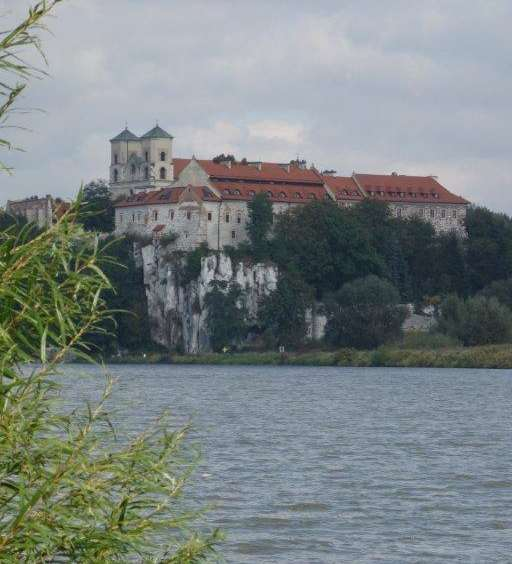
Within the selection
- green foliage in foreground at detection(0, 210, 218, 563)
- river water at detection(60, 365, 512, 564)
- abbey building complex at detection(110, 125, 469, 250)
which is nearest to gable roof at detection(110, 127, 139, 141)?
abbey building complex at detection(110, 125, 469, 250)

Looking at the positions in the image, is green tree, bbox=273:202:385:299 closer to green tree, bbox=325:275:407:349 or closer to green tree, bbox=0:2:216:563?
green tree, bbox=325:275:407:349

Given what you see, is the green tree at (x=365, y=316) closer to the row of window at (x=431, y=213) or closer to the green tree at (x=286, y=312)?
the green tree at (x=286, y=312)

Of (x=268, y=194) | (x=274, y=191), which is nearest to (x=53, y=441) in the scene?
(x=268, y=194)

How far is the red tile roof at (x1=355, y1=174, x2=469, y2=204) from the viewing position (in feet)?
393

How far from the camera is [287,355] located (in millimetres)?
95188

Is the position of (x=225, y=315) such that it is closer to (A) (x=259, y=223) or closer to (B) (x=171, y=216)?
Result: (A) (x=259, y=223)

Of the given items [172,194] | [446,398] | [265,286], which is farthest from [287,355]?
[446,398]

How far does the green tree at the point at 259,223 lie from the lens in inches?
4215

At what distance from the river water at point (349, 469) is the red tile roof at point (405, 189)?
5738cm

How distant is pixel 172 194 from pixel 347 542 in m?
89.7

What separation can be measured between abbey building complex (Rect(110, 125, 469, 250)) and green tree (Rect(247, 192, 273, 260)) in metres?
1.81

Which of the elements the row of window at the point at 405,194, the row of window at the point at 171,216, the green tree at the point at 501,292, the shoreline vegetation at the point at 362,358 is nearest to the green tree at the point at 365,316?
the shoreline vegetation at the point at 362,358

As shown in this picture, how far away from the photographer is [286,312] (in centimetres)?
10100

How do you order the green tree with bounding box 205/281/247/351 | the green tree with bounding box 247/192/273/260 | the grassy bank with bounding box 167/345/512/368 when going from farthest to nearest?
the green tree with bounding box 247/192/273/260 < the green tree with bounding box 205/281/247/351 < the grassy bank with bounding box 167/345/512/368
